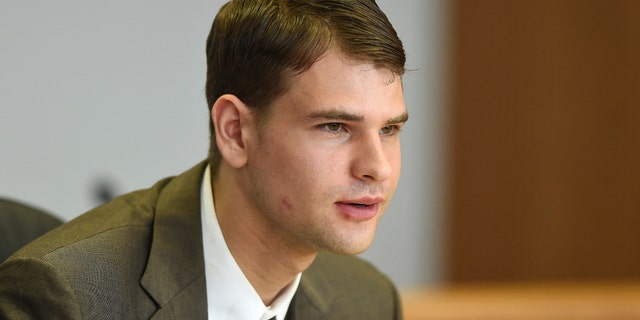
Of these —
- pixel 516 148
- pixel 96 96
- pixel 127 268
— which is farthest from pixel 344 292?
pixel 516 148

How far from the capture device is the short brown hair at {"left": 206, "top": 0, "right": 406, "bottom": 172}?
2104 millimetres

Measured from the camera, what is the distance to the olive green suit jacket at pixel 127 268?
79.0 inches

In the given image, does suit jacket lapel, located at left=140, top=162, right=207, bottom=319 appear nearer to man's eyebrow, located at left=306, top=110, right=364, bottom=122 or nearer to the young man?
the young man

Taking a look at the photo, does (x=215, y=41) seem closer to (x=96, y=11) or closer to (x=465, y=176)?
(x=96, y=11)

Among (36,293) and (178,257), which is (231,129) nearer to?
(178,257)

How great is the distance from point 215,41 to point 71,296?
627 millimetres

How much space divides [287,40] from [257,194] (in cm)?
33

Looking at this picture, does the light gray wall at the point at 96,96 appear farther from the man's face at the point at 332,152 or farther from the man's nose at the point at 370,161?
the man's nose at the point at 370,161

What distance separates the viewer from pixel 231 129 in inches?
87.4

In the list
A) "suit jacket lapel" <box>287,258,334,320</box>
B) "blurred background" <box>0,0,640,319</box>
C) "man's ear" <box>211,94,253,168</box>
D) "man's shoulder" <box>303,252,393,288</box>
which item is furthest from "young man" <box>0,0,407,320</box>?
"blurred background" <box>0,0,640,319</box>

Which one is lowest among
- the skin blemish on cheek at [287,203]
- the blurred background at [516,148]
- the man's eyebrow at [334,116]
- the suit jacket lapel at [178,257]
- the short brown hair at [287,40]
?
the blurred background at [516,148]

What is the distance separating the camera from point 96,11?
3740 millimetres

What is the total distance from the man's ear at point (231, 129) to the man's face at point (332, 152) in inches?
1.9

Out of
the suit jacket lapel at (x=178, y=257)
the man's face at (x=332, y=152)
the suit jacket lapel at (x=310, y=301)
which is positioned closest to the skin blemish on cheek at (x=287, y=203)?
the man's face at (x=332, y=152)
